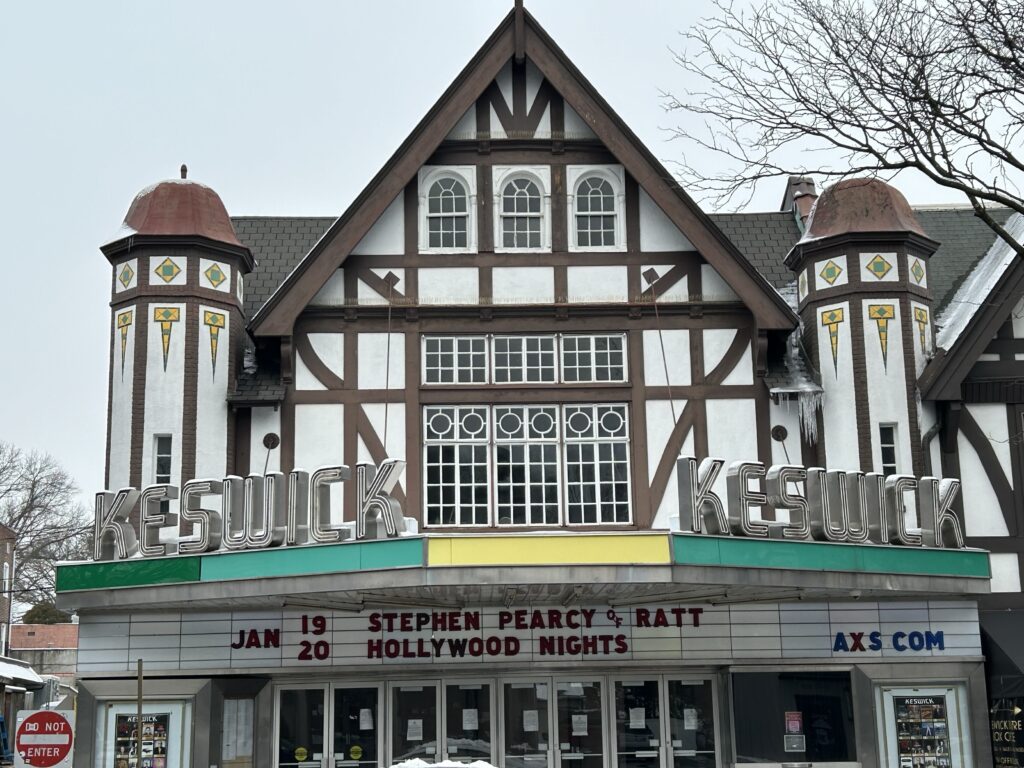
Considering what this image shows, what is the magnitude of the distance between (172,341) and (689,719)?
10.5 meters

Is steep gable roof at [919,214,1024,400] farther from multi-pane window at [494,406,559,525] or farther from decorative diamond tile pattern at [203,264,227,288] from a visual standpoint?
decorative diamond tile pattern at [203,264,227,288]

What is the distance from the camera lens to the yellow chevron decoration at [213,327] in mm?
22375

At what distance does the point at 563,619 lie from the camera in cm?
2159

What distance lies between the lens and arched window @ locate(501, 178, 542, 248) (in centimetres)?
2338

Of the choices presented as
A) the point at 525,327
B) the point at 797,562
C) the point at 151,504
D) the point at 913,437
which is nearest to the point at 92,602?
the point at 151,504

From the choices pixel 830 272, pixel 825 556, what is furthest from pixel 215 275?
pixel 825 556

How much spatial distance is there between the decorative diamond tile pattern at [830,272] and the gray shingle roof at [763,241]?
2224mm

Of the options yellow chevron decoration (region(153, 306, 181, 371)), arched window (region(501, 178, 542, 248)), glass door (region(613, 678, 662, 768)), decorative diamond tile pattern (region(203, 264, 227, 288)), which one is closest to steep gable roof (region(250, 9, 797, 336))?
decorative diamond tile pattern (region(203, 264, 227, 288))

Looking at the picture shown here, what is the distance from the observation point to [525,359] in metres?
22.9

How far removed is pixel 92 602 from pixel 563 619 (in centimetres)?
725

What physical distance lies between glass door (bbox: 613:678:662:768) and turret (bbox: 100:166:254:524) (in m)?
7.52

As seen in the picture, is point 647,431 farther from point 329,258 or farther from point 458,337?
point 329,258

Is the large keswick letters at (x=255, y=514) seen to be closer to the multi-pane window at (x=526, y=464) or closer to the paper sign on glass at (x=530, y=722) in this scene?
the multi-pane window at (x=526, y=464)

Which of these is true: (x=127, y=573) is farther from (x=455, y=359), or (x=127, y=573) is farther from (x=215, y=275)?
(x=455, y=359)
